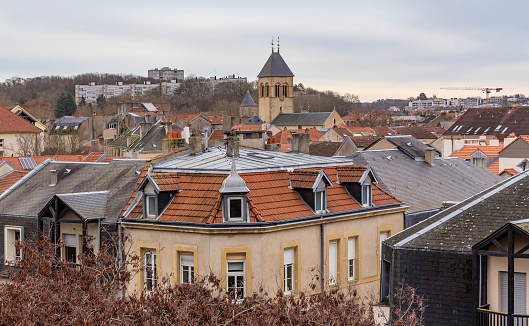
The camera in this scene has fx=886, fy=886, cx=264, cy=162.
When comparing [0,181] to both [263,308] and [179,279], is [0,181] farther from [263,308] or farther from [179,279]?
[263,308]

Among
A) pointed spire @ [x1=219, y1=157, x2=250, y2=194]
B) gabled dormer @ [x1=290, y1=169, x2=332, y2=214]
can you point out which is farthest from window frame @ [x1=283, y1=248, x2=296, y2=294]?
pointed spire @ [x1=219, y1=157, x2=250, y2=194]

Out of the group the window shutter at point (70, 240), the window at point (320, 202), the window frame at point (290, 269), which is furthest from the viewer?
→ the window shutter at point (70, 240)

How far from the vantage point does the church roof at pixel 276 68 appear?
162m

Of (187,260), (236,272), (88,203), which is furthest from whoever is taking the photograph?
(88,203)

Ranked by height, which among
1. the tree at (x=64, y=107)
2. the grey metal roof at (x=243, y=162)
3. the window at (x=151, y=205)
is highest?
the tree at (x=64, y=107)

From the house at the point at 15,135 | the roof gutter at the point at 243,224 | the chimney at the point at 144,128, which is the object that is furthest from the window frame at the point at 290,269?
the chimney at the point at 144,128

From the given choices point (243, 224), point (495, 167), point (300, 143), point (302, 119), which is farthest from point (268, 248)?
point (302, 119)

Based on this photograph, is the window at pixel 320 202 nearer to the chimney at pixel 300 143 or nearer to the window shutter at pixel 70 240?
the chimney at pixel 300 143

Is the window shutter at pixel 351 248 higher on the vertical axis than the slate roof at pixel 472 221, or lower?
lower

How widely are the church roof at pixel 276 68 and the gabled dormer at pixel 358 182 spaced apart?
448 feet

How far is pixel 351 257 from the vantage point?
25297 millimetres

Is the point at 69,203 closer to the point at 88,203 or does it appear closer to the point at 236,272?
the point at 88,203

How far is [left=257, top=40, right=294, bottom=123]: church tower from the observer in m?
162

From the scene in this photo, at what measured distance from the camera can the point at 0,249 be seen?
96.2 ft
